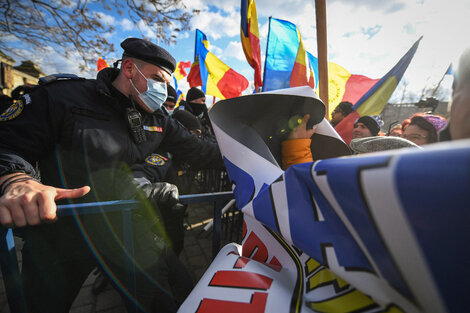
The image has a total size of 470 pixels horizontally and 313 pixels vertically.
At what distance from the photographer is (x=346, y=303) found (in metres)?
0.60

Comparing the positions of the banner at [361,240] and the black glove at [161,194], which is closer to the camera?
the banner at [361,240]

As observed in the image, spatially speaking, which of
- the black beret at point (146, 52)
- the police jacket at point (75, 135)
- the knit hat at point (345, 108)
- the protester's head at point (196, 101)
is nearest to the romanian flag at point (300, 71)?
the knit hat at point (345, 108)

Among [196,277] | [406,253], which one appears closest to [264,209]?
[406,253]

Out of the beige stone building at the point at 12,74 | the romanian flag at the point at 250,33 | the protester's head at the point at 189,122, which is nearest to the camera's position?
the protester's head at the point at 189,122

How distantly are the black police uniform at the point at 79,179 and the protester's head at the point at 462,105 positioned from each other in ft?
4.64

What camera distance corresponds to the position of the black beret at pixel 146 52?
1893 mm

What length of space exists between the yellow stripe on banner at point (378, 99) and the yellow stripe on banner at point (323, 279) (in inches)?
158

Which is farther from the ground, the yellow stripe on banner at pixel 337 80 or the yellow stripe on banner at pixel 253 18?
the yellow stripe on banner at pixel 253 18

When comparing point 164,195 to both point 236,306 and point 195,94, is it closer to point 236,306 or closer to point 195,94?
point 236,306

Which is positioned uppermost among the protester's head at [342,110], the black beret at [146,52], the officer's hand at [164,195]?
the black beret at [146,52]

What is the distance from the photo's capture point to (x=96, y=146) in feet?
4.87

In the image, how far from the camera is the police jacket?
1.28 m

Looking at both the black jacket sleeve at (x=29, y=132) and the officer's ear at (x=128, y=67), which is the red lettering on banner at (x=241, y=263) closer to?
the black jacket sleeve at (x=29, y=132)

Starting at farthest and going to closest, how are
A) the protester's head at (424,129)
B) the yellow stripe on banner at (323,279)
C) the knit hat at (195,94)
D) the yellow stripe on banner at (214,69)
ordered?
the yellow stripe on banner at (214,69), the knit hat at (195,94), the protester's head at (424,129), the yellow stripe on banner at (323,279)
